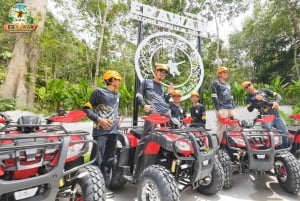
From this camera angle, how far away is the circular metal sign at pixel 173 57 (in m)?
5.53

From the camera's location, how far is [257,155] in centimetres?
324

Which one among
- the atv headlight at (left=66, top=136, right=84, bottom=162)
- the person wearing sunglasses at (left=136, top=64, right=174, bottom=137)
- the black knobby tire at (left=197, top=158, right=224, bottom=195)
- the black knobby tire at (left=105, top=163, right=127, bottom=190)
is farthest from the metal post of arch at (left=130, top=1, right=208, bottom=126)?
the atv headlight at (left=66, top=136, right=84, bottom=162)

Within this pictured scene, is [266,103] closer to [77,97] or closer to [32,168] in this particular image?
[32,168]

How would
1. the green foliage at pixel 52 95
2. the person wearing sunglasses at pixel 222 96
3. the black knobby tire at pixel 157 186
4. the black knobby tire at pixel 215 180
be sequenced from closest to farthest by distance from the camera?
1. the black knobby tire at pixel 157 186
2. the black knobby tire at pixel 215 180
3. the person wearing sunglasses at pixel 222 96
4. the green foliage at pixel 52 95

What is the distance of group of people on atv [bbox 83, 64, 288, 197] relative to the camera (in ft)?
10.7

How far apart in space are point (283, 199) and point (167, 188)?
5.76ft

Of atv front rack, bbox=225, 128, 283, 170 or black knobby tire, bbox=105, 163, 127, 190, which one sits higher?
atv front rack, bbox=225, 128, 283, 170

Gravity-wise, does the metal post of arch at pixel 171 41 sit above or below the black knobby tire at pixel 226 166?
above

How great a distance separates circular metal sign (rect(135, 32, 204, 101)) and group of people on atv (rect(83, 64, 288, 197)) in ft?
3.76

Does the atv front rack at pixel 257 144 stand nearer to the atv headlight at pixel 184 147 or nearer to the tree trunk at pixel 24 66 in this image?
the atv headlight at pixel 184 147

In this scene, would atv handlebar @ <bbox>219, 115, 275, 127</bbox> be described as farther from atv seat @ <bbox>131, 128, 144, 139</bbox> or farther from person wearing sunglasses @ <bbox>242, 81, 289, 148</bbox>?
atv seat @ <bbox>131, 128, 144, 139</bbox>

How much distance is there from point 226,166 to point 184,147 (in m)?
1.06

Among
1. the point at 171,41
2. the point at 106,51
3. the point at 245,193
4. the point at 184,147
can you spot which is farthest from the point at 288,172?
the point at 106,51

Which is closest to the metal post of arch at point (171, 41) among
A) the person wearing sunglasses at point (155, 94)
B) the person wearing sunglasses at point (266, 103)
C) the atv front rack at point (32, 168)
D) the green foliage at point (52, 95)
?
the person wearing sunglasses at point (155, 94)
